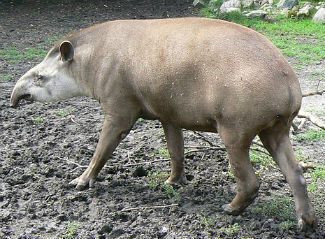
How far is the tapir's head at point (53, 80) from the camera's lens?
569cm

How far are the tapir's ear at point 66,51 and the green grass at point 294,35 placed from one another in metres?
5.50

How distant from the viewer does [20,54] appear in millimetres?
10906

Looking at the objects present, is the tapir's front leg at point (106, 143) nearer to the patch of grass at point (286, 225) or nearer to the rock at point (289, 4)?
the patch of grass at point (286, 225)

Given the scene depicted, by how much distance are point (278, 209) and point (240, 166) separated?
26.6 inches

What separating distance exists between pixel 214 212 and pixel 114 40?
1.75 m

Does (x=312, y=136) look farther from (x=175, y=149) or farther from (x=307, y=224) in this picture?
(x=307, y=224)

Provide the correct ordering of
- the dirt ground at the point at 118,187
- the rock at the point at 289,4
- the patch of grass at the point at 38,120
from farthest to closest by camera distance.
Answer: the rock at the point at 289,4 < the patch of grass at the point at 38,120 < the dirt ground at the point at 118,187

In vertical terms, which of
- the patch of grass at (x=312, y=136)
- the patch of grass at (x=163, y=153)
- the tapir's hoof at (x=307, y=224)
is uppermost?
the tapir's hoof at (x=307, y=224)

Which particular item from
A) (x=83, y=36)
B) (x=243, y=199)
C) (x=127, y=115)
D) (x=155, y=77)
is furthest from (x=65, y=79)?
(x=243, y=199)

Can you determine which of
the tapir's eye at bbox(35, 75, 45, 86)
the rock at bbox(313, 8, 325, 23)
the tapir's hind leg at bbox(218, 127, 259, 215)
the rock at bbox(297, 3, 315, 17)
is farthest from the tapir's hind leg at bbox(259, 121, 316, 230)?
the rock at bbox(297, 3, 315, 17)

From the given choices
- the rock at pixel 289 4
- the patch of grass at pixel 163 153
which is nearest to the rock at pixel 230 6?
the rock at pixel 289 4

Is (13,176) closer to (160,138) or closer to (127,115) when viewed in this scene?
(127,115)

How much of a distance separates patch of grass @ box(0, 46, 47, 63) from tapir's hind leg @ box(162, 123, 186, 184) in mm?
5645

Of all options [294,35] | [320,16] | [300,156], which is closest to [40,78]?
[300,156]
